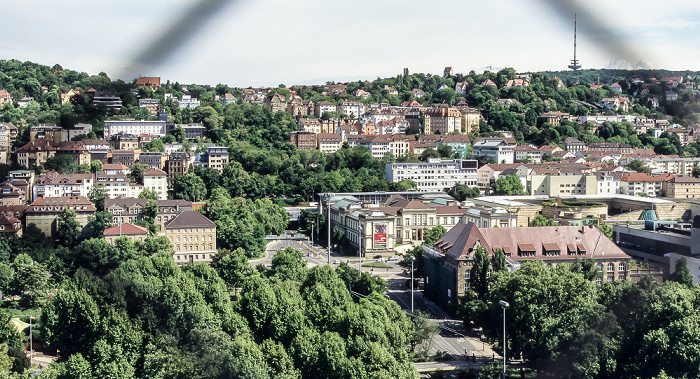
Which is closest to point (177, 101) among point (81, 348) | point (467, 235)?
point (467, 235)

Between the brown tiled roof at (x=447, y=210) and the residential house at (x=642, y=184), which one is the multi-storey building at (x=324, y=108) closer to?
the residential house at (x=642, y=184)

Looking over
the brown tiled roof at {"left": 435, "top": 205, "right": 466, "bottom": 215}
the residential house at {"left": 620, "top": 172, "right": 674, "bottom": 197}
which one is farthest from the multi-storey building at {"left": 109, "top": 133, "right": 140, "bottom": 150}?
the residential house at {"left": 620, "top": 172, "right": 674, "bottom": 197}

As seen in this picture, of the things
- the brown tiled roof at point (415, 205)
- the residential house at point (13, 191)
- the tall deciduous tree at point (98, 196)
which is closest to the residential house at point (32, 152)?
the residential house at point (13, 191)

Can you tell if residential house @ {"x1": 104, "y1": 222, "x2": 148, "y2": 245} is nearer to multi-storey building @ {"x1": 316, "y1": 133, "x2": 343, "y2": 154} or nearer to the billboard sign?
the billboard sign

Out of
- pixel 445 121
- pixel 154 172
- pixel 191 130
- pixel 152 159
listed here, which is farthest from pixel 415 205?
pixel 445 121

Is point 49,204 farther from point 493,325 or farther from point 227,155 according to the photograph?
point 493,325

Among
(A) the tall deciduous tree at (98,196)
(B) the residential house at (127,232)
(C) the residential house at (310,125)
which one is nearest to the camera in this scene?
(B) the residential house at (127,232)
